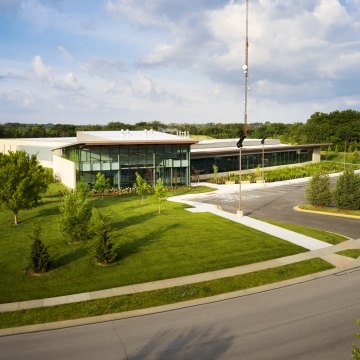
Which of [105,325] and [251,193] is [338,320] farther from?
[251,193]

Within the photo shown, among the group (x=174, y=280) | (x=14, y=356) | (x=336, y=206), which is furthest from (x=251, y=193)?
(x=14, y=356)

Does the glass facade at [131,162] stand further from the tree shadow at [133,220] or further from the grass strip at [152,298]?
the grass strip at [152,298]

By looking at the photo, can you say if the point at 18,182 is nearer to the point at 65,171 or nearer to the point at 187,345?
the point at 187,345

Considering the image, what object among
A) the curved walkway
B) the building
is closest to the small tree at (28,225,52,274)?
the curved walkway

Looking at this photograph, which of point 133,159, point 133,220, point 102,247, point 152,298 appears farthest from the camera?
point 133,159

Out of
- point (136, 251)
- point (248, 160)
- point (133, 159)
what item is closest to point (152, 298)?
point (136, 251)

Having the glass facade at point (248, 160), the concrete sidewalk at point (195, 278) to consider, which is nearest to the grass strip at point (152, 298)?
the concrete sidewalk at point (195, 278)
